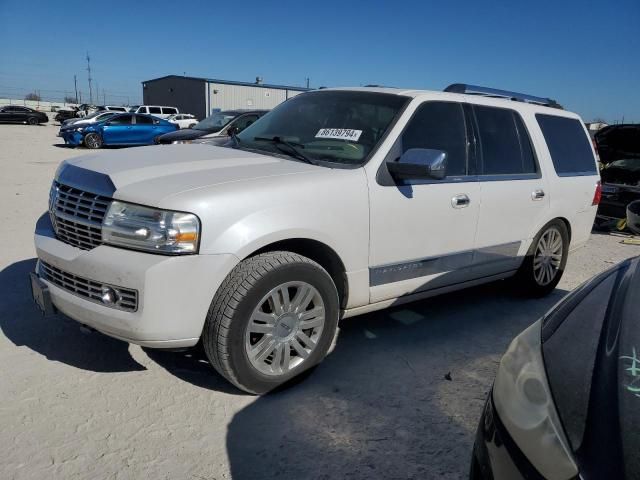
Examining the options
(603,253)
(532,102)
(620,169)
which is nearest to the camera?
(532,102)

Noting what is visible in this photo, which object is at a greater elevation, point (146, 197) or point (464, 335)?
point (146, 197)

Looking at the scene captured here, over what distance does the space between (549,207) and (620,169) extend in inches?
247

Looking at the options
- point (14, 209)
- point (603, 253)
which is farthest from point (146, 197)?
point (603, 253)

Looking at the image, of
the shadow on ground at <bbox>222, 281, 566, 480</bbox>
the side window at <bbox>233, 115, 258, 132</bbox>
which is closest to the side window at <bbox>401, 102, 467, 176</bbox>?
the shadow on ground at <bbox>222, 281, 566, 480</bbox>

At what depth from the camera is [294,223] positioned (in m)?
2.84

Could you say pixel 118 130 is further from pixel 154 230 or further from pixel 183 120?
pixel 154 230

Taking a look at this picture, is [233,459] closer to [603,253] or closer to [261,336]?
[261,336]

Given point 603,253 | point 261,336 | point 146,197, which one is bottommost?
point 603,253

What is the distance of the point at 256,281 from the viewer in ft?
8.79

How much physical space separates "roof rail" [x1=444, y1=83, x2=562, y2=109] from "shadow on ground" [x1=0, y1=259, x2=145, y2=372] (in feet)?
10.6

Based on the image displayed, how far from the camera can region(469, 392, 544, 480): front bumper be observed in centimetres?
139

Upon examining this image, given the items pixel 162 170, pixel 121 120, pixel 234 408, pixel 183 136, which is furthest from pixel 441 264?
pixel 121 120

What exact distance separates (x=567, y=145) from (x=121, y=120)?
19.9 meters

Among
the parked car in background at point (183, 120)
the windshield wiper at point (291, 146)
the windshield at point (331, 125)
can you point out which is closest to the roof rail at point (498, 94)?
the windshield at point (331, 125)
